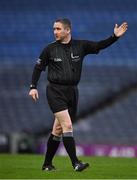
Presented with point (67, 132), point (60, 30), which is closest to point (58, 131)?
point (67, 132)

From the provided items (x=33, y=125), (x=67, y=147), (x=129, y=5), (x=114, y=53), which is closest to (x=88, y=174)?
(x=67, y=147)

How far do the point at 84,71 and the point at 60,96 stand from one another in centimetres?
1348

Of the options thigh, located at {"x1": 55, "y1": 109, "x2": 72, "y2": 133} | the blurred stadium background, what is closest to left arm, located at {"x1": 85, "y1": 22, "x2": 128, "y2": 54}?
thigh, located at {"x1": 55, "y1": 109, "x2": 72, "y2": 133}

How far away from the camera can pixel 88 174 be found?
7.19m

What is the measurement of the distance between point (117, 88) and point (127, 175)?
13560mm

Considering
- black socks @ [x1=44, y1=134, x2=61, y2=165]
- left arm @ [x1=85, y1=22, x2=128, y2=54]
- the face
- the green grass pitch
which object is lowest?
the green grass pitch

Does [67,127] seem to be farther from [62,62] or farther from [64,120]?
[62,62]

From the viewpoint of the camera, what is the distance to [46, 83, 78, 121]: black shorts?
24.4 feet

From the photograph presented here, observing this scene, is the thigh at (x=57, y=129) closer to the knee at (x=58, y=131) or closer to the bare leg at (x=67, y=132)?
the knee at (x=58, y=131)

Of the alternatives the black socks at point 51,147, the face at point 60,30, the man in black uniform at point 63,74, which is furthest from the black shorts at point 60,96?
the face at point 60,30

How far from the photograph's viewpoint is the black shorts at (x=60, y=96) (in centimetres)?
743

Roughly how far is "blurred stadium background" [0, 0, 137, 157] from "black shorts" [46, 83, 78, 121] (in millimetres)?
10031

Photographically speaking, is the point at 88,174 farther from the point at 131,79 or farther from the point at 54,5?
the point at 54,5

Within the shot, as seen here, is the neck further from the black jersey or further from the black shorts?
the black shorts
